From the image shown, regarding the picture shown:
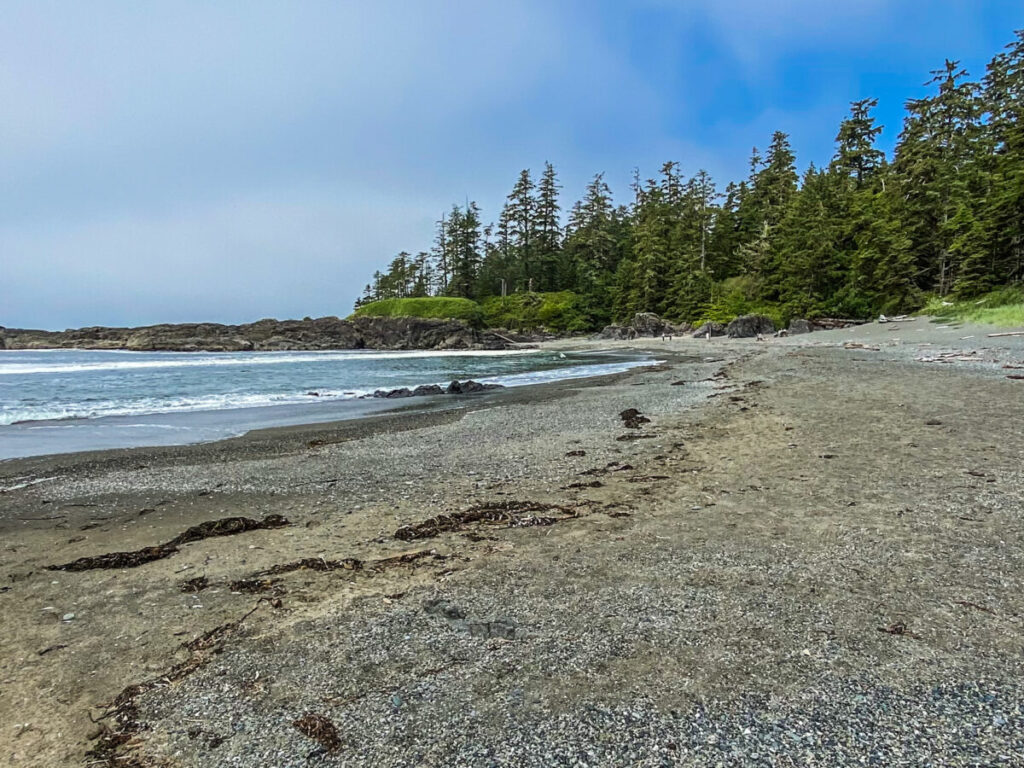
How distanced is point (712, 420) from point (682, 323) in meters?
47.0

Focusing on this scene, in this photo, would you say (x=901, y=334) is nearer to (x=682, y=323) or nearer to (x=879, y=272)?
(x=879, y=272)

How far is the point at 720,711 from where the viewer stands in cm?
217

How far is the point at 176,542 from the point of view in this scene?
14.7 ft

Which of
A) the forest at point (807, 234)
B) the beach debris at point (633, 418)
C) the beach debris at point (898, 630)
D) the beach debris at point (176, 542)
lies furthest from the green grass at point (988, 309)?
the beach debris at point (176, 542)

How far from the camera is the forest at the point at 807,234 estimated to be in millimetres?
31938

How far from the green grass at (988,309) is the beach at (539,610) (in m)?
19.7

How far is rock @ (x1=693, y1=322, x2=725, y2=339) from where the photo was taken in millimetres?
44716

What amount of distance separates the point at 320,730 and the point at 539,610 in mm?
1333

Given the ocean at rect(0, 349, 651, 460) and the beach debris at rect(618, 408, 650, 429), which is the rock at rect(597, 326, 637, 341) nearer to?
the ocean at rect(0, 349, 651, 460)

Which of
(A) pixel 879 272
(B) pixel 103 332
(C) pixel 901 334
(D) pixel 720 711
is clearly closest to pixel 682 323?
(A) pixel 879 272

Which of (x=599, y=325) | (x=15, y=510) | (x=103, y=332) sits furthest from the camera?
(x=103, y=332)

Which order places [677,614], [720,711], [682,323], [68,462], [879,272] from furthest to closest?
[682,323] < [879,272] < [68,462] < [677,614] < [720,711]

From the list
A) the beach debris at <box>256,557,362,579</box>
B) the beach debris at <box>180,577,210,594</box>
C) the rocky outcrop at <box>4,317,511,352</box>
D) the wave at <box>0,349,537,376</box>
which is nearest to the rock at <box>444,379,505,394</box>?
the beach debris at <box>256,557,362,579</box>

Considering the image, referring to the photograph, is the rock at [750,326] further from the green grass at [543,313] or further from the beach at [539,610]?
the beach at [539,610]
